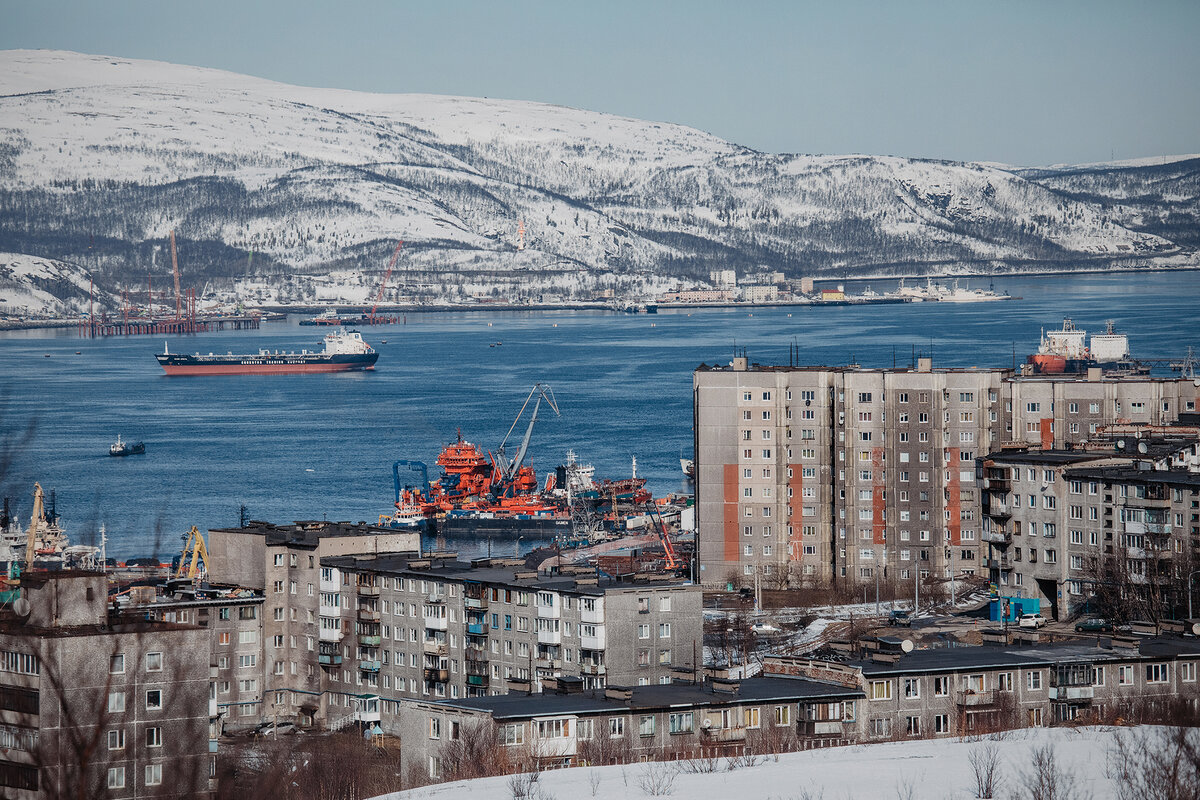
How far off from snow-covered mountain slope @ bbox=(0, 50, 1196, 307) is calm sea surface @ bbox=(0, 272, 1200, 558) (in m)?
21.2

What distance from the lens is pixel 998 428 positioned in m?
19.7

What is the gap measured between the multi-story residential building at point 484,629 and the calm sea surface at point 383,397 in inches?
74.7

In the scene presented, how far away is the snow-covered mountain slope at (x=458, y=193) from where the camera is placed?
12412cm

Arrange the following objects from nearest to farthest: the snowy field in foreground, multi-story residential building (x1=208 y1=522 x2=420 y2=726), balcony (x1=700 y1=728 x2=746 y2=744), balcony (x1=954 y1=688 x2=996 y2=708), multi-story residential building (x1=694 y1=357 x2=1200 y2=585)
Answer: the snowy field in foreground < balcony (x1=700 y1=728 x2=746 y2=744) < balcony (x1=954 y1=688 x2=996 y2=708) < multi-story residential building (x1=208 y1=522 x2=420 y2=726) < multi-story residential building (x1=694 y1=357 x2=1200 y2=585)

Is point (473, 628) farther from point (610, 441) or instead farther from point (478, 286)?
point (478, 286)

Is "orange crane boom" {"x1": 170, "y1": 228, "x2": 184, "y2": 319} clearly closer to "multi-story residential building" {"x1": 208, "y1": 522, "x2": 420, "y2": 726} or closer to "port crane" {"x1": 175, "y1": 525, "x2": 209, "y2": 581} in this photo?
"port crane" {"x1": 175, "y1": 525, "x2": 209, "y2": 581}

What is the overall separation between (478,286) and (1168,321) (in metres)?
51.8

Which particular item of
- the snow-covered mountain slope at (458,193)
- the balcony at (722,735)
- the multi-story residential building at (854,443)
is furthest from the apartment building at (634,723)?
the snow-covered mountain slope at (458,193)

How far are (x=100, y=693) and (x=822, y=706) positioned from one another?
3.16 meters

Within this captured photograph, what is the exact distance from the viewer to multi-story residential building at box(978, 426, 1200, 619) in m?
14.0

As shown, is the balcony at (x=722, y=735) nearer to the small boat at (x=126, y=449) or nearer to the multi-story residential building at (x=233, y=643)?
the multi-story residential building at (x=233, y=643)

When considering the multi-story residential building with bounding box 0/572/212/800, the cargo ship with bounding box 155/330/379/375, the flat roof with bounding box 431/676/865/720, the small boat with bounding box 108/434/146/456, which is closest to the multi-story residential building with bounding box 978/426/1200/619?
the flat roof with bounding box 431/676/865/720

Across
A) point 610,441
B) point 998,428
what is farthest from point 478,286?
point 998,428

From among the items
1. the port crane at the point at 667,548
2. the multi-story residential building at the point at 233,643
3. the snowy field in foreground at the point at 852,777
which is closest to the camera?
the snowy field in foreground at the point at 852,777
